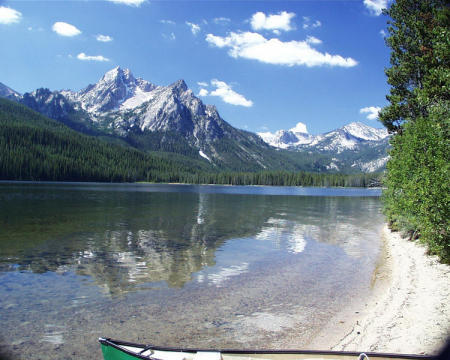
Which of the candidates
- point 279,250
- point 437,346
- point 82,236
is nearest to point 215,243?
point 279,250

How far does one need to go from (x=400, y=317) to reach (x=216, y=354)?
9.52 meters

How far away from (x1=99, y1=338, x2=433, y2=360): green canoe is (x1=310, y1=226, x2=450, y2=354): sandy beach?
9.75 ft

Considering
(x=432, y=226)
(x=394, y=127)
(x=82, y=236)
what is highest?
(x=394, y=127)

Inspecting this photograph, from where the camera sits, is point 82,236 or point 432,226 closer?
point 432,226

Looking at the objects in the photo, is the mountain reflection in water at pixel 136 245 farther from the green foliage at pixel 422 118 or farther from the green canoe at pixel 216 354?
the green canoe at pixel 216 354

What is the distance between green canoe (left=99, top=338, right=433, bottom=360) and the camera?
8.62 m

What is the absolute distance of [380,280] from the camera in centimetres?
2128

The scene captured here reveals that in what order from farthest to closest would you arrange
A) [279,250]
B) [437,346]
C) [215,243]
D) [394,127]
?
[394,127] < [215,243] < [279,250] < [437,346]

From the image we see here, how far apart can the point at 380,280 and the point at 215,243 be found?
17.4m

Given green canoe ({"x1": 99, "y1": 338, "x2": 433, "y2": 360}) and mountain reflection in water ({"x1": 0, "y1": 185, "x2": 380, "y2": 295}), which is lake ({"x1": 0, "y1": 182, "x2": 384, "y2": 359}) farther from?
green canoe ({"x1": 99, "y1": 338, "x2": 433, "y2": 360})

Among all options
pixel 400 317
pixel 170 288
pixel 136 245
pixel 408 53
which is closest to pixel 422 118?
pixel 408 53

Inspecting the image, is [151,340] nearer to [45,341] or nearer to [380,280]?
[45,341]

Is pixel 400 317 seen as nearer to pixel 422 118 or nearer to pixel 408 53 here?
pixel 422 118

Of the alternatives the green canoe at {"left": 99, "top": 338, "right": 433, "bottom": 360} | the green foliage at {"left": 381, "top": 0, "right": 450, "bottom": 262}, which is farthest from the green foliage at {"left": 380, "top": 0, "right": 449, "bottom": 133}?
the green canoe at {"left": 99, "top": 338, "right": 433, "bottom": 360}
